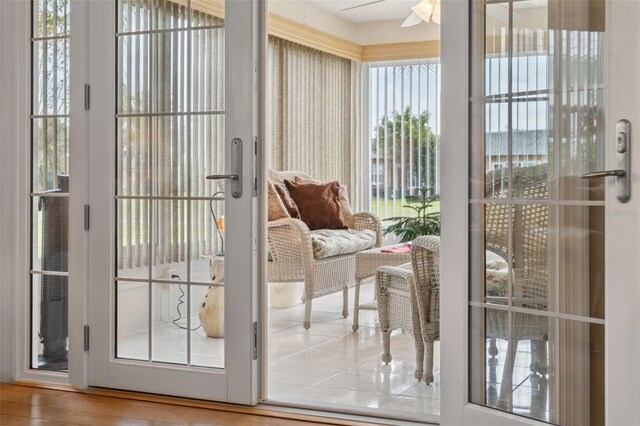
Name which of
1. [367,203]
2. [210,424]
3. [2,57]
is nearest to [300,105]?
[367,203]

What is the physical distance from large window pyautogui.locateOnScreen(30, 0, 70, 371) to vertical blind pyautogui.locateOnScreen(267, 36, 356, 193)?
3.68 meters

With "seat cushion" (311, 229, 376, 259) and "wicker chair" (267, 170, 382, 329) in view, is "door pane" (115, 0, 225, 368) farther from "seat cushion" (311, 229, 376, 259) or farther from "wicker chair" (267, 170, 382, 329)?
"seat cushion" (311, 229, 376, 259)

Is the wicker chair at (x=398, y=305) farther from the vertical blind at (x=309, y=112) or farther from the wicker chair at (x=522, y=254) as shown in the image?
the vertical blind at (x=309, y=112)

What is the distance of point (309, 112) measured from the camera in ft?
27.1

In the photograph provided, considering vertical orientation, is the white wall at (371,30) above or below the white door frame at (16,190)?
above

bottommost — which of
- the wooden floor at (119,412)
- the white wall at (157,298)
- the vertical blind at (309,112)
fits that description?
the wooden floor at (119,412)

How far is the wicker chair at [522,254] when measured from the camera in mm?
2650

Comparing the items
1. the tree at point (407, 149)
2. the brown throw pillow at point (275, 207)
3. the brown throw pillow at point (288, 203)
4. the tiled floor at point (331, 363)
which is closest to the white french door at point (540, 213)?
the tiled floor at point (331, 363)

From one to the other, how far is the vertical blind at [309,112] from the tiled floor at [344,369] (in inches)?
92.4

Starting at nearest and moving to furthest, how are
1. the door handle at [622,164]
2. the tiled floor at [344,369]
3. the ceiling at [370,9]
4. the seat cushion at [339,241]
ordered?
1. the door handle at [622,164]
2. the tiled floor at [344,369]
3. the seat cushion at [339,241]
4. the ceiling at [370,9]

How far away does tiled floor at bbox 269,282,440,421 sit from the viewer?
3.56 m

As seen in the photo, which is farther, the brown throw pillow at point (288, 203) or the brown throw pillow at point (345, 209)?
the brown throw pillow at point (345, 209)

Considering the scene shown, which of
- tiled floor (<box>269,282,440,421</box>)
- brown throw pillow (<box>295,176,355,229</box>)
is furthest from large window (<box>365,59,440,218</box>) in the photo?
tiled floor (<box>269,282,440,421</box>)

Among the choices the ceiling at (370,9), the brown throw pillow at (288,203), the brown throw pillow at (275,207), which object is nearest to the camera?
the brown throw pillow at (275,207)
